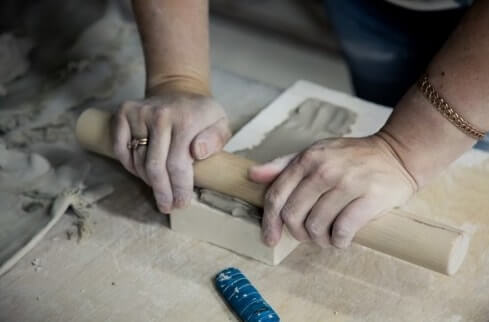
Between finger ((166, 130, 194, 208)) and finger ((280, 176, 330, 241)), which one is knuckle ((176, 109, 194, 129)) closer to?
finger ((166, 130, 194, 208))

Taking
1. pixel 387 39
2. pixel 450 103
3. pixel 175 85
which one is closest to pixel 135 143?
pixel 175 85

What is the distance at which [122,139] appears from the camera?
3.70 feet

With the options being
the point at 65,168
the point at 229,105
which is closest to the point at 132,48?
the point at 229,105

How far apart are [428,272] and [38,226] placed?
56cm

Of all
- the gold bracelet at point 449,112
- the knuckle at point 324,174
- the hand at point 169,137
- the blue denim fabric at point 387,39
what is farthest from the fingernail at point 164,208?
the blue denim fabric at point 387,39

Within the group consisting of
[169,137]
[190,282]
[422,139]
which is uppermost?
[422,139]

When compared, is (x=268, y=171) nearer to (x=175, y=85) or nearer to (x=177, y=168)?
(x=177, y=168)

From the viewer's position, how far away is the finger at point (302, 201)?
998mm

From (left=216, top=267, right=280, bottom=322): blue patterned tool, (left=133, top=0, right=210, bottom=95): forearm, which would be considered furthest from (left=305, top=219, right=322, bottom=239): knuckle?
(left=133, top=0, right=210, bottom=95): forearm

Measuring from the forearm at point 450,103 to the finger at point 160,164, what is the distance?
0.30 meters

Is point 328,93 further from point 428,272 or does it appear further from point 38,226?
point 38,226

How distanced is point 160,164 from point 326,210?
0.82 feet

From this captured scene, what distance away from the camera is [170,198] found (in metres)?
1.09

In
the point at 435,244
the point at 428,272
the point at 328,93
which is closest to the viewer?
the point at 435,244
